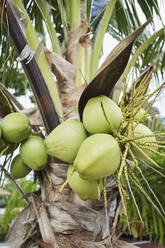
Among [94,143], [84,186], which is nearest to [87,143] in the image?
[94,143]

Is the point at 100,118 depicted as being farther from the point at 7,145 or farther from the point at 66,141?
the point at 7,145

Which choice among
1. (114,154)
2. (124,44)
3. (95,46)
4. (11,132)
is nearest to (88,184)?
(114,154)

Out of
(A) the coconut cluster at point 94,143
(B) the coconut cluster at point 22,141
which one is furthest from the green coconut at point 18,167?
(A) the coconut cluster at point 94,143

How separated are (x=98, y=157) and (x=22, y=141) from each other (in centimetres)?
29

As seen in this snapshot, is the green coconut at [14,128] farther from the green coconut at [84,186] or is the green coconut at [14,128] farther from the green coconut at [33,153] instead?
the green coconut at [84,186]

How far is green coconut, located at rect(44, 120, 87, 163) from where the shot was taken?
0.58 m

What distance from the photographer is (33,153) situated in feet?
2.20

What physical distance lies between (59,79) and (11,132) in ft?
1.10

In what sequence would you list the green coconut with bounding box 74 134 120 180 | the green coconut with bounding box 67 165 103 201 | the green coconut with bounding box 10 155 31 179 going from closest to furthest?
the green coconut with bounding box 74 134 120 180 → the green coconut with bounding box 67 165 103 201 → the green coconut with bounding box 10 155 31 179

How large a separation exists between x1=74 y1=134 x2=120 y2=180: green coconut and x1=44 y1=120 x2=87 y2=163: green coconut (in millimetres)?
54

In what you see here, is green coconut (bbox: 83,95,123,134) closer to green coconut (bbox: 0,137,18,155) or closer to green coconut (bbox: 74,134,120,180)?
green coconut (bbox: 74,134,120,180)

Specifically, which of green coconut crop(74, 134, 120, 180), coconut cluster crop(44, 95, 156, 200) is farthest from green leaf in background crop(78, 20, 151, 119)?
green coconut crop(74, 134, 120, 180)

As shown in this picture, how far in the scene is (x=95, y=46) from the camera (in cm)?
102

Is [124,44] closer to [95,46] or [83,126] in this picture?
[83,126]
